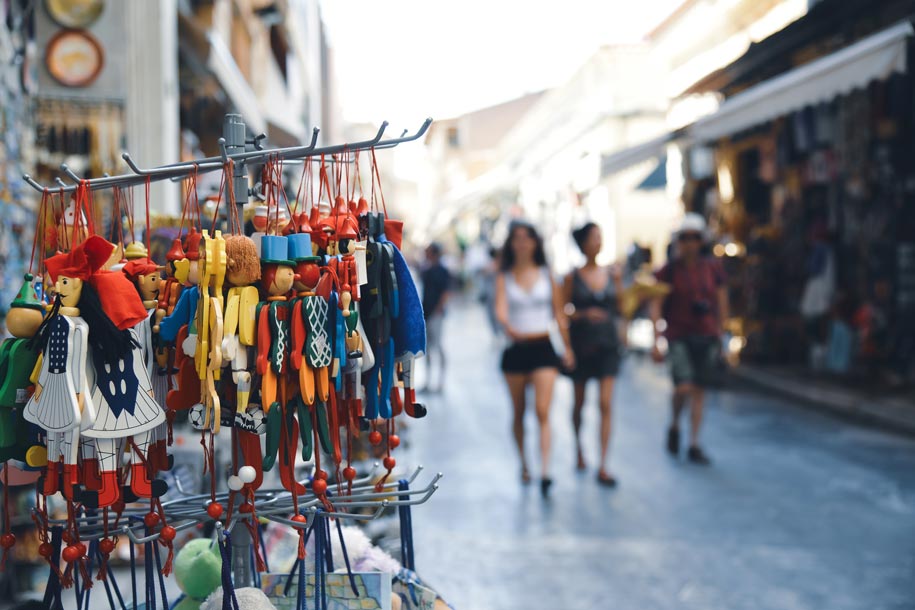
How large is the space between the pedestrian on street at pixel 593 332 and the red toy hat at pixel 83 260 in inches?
200

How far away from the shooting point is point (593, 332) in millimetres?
7090

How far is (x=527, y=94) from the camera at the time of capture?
5572cm

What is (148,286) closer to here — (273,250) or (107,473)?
(273,250)

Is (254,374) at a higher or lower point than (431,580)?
higher

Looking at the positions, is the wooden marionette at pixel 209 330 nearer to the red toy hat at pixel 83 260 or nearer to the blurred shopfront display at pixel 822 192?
the red toy hat at pixel 83 260

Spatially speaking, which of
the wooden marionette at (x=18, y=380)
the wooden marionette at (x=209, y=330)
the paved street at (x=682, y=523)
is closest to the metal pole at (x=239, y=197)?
the wooden marionette at (x=209, y=330)

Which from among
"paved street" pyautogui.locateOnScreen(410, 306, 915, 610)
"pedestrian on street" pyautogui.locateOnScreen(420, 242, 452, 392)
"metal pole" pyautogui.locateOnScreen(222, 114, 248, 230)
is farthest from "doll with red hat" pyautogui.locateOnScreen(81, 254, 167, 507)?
"pedestrian on street" pyautogui.locateOnScreen(420, 242, 452, 392)

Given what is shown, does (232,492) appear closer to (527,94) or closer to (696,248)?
(696,248)

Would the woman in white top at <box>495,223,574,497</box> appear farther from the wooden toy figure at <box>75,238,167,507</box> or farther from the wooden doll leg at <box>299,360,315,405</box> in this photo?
the wooden toy figure at <box>75,238,167,507</box>

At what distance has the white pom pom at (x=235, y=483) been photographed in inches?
89.4

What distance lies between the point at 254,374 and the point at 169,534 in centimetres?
43

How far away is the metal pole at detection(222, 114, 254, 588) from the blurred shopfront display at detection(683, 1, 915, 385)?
583cm

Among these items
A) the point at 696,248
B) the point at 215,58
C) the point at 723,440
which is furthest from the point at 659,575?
the point at 215,58

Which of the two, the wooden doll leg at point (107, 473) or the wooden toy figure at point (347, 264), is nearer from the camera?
the wooden doll leg at point (107, 473)
